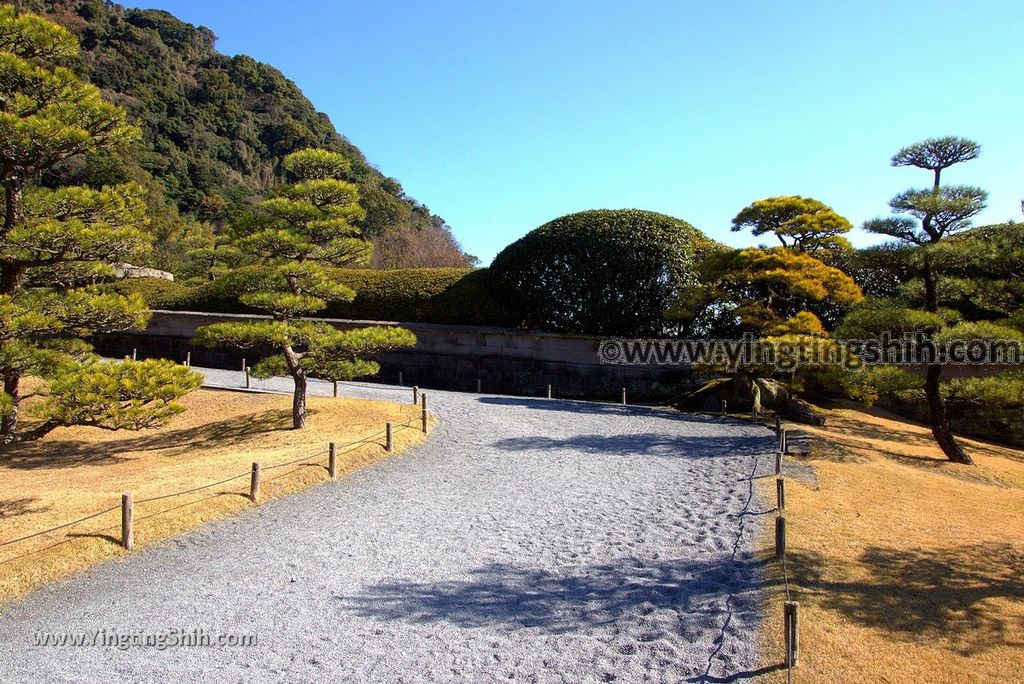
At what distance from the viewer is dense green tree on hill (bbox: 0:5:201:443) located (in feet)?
26.1

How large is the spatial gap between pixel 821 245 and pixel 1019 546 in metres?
8.22

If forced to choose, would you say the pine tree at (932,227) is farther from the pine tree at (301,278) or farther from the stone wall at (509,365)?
the pine tree at (301,278)

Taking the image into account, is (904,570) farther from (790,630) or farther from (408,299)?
(408,299)

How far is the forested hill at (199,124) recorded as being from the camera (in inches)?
1727

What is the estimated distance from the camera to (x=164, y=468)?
10.1 metres

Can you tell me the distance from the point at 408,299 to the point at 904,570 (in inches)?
621

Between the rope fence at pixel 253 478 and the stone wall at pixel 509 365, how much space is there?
17.7ft

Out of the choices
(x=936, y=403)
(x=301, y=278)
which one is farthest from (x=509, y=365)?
(x=936, y=403)

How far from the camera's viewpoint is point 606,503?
27.2ft

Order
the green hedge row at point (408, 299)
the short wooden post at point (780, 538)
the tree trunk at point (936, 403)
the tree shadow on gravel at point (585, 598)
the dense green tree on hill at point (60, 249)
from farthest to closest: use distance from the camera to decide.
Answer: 1. the green hedge row at point (408, 299)
2. the tree trunk at point (936, 403)
3. the dense green tree on hill at point (60, 249)
4. the short wooden post at point (780, 538)
5. the tree shadow on gravel at point (585, 598)

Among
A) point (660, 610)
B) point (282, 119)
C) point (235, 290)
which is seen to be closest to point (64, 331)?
point (235, 290)

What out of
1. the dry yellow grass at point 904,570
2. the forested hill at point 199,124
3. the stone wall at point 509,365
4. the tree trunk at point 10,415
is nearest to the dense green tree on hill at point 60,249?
the tree trunk at point 10,415

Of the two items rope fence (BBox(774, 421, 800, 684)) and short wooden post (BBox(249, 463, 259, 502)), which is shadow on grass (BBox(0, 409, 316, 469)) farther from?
rope fence (BBox(774, 421, 800, 684))

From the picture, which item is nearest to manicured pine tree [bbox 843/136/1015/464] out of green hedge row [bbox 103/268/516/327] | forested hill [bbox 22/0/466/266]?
green hedge row [bbox 103/268/516/327]
